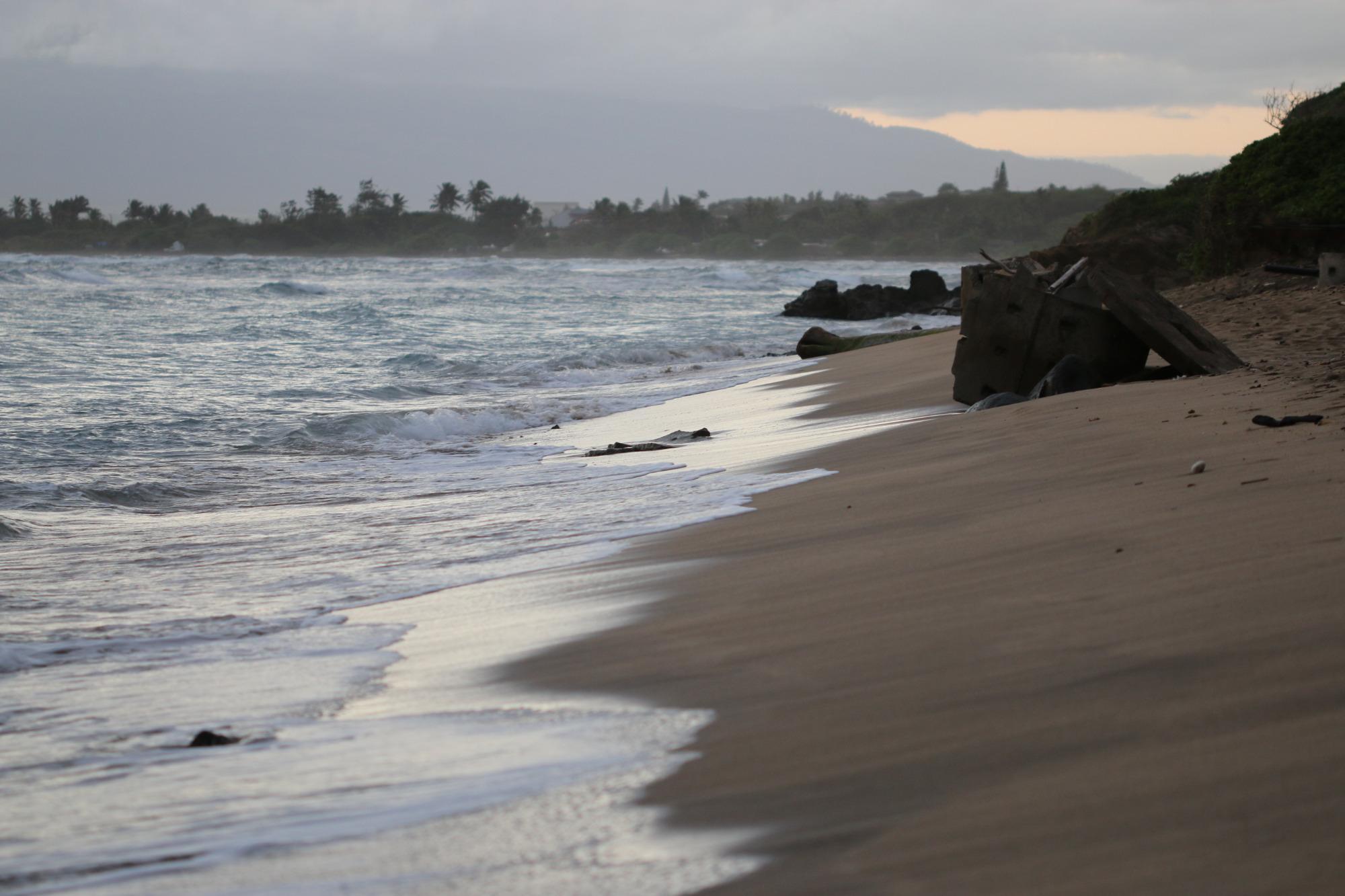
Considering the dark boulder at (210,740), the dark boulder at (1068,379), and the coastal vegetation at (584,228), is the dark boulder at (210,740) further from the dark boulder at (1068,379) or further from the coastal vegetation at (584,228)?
the coastal vegetation at (584,228)

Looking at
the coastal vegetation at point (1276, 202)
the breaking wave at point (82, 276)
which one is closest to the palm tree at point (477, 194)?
the breaking wave at point (82, 276)

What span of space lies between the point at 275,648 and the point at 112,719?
710 millimetres

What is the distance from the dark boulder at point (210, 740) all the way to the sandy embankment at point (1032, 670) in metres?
0.84

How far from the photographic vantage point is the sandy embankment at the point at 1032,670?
1.96m

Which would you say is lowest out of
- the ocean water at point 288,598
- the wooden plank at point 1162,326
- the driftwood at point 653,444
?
the ocean water at point 288,598

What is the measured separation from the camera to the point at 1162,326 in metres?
7.66

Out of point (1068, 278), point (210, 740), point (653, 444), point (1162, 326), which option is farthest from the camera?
point (653, 444)

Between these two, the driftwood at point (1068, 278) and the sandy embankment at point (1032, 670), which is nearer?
the sandy embankment at point (1032, 670)

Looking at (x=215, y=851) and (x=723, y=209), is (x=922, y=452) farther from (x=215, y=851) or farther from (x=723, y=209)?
(x=723, y=209)

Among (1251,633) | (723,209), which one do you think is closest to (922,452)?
(1251,633)

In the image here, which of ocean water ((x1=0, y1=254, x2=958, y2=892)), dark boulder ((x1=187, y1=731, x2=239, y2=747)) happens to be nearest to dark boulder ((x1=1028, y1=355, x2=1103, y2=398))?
ocean water ((x1=0, y1=254, x2=958, y2=892))

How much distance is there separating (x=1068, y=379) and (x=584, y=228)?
137 m

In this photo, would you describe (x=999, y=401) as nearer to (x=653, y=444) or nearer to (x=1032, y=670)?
(x=653, y=444)

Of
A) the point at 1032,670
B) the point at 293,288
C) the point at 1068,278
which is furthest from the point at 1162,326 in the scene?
the point at 293,288
